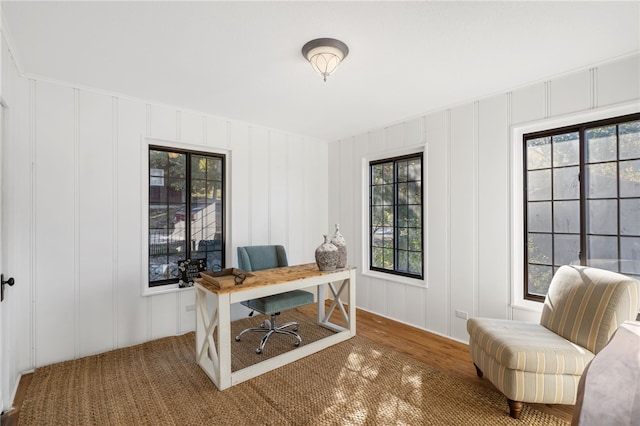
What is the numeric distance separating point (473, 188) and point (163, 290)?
3.49 m

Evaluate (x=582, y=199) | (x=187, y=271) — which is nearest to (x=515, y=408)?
(x=582, y=199)

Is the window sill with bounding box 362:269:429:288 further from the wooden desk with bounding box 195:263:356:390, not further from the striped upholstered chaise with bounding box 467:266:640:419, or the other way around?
the striped upholstered chaise with bounding box 467:266:640:419

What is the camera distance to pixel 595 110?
2469 millimetres

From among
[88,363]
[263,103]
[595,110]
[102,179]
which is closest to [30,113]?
[102,179]

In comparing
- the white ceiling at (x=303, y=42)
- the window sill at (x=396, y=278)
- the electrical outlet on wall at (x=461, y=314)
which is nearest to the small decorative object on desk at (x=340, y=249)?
the window sill at (x=396, y=278)

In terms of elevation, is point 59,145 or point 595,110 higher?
point 595,110

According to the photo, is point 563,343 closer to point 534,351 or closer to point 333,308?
point 534,351

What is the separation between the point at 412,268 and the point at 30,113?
13.7 feet

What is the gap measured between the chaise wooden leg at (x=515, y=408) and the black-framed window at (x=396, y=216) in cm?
179

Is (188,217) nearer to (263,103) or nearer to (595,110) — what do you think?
(263,103)

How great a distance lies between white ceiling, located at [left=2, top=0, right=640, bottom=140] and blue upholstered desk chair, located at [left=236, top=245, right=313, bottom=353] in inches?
66.2

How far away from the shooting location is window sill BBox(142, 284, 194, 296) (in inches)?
127

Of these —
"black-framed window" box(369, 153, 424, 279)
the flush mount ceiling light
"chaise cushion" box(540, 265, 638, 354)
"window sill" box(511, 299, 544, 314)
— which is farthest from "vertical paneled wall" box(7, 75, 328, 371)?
"chaise cushion" box(540, 265, 638, 354)

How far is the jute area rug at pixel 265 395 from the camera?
6.63 ft
